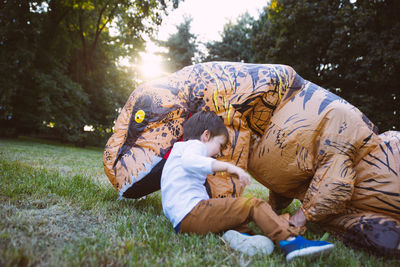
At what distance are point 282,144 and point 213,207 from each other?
2.80ft

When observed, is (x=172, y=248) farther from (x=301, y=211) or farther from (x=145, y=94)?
(x=145, y=94)

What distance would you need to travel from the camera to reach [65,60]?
14641 millimetres

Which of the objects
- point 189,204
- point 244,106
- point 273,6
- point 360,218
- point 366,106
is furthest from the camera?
point 273,6

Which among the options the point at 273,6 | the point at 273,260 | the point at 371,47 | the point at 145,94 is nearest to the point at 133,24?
the point at 273,6

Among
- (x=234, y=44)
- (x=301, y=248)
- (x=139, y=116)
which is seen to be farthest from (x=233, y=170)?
(x=234, y=44)

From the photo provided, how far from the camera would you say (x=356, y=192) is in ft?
6.49

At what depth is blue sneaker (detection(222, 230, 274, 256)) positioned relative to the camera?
1537mm

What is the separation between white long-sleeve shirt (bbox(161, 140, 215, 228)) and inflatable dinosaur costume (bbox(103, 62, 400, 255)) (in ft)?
0.71

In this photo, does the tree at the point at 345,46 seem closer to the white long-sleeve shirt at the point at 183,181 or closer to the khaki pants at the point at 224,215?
the khaki pants at the point at 224,215

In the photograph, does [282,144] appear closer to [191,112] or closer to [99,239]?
[191,112]

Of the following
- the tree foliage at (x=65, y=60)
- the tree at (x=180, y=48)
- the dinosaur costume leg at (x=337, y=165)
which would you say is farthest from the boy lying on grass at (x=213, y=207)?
the tree at (x=180, y=48)

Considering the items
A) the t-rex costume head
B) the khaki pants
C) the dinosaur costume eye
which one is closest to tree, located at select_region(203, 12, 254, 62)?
the t-rex costume head

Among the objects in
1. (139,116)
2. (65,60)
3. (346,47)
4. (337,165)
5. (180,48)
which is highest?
(180,48)

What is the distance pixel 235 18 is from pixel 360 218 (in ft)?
70.4
